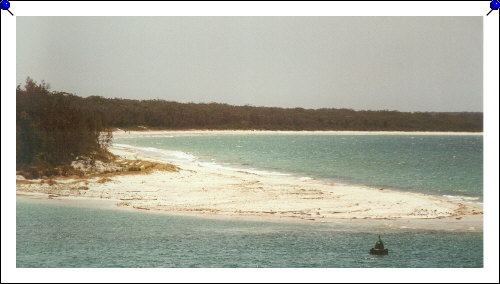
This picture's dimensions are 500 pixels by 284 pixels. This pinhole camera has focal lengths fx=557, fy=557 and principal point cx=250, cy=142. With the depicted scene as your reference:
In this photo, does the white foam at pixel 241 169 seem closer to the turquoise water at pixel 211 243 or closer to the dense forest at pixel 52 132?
the turquoise water at pixel 211 243

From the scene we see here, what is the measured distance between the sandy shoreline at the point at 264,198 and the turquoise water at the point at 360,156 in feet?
0.41

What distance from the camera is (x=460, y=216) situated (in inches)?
218

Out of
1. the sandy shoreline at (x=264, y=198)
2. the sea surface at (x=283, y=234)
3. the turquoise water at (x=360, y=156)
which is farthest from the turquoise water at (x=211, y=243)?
the turquoise water at (x=360, y=156)

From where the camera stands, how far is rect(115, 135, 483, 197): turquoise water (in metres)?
5.64

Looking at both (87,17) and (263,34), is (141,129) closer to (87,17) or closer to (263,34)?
(87,17)

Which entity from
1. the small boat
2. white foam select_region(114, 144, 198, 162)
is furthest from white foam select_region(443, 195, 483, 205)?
white foam select_region(114, 144, 198, 162)

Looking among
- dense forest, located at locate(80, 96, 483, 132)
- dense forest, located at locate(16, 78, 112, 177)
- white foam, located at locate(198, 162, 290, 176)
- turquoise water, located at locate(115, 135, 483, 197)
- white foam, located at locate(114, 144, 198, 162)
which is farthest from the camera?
white foam, located at locate(114, 144, 198, 162)

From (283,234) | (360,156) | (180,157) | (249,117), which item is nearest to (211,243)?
(283,234)

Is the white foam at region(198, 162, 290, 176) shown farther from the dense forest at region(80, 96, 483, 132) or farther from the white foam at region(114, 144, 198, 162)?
the dense forest at region(80, 96, 483, 132)

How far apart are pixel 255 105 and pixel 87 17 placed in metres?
1.88

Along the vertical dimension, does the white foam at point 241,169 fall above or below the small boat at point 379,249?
above

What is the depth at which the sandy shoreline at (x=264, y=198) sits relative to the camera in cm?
555

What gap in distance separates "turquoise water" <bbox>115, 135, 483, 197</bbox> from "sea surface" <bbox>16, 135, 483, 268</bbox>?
0.5 inches

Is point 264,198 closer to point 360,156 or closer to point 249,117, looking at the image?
point 249,117
